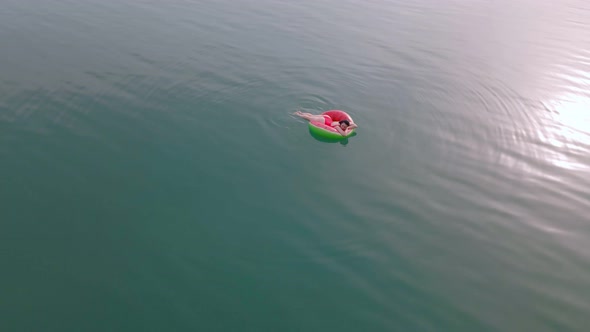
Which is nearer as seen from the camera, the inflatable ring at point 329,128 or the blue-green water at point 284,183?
the blue-green water at point 284,183

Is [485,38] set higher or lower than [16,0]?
higher

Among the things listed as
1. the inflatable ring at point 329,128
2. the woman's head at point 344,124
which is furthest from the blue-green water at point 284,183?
the woman's head at point 344,124

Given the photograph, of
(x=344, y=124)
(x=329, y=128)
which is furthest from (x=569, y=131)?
(x=329, y=128)

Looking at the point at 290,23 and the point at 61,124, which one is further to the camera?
the point at 290,23

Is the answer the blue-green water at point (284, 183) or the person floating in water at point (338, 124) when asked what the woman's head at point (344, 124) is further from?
the blue-green water at point (284, 183)

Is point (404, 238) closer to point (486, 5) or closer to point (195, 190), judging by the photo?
point (195, 190)

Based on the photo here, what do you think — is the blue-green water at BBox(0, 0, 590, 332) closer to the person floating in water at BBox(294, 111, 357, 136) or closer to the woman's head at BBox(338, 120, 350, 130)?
the person floating in water at BBox(294, 111, 357, 136)

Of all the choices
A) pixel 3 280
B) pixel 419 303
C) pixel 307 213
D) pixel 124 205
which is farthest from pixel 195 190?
pixel 419 303

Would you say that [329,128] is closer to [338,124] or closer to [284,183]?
[338,124]
